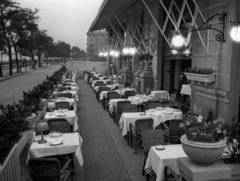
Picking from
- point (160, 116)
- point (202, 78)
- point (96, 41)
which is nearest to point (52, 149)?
point (160, 116)

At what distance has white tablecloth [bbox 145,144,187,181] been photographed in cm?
466

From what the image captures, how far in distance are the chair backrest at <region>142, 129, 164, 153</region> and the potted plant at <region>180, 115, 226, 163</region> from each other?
2018mm

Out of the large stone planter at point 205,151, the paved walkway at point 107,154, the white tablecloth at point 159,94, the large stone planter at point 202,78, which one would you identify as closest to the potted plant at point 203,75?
the large stone planter at point 202,78

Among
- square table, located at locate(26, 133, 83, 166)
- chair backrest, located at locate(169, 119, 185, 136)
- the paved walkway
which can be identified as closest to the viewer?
square table, located at locate(26, 133, 83, 166)

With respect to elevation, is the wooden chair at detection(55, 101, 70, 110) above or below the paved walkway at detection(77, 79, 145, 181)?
above

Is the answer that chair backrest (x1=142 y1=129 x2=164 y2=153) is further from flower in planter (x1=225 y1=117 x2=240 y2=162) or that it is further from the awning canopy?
the awning canopy

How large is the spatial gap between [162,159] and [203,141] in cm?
133

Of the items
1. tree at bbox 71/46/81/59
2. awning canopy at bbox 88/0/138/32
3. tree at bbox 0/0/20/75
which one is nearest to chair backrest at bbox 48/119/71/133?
awning canopy at bbox 88/0/138/32

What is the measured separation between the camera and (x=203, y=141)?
3.54 metres

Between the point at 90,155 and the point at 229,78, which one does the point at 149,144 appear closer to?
the point at 90,155

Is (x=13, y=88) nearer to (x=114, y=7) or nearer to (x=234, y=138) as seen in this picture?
(x=114, y=7)

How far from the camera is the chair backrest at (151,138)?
5.72 meters

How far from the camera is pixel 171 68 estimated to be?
16.3m

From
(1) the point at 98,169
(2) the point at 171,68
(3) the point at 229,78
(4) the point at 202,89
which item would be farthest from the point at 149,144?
(2) the point at 171,68
